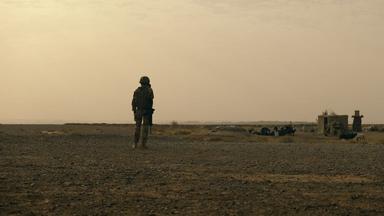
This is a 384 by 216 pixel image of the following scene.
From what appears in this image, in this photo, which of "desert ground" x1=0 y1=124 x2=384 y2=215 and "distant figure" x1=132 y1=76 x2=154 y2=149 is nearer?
"desert ground" x1=0 y1=124 x2=384 y2=215

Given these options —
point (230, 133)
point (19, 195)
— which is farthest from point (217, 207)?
point (230, 133)

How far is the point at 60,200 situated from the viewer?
23.4 feet

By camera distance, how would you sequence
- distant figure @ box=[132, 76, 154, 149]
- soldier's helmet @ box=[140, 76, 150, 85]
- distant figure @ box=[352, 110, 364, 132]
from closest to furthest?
distant figure @ box=[132, 76, 154, 149] < soldier's helmet @ box=[140, 76, 150, 85] < distant figure @ box=[352, 110, 364, 132]

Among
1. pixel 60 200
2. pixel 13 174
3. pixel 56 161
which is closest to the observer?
pixel 60 200

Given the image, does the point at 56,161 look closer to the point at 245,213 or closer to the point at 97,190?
the point at 97,190

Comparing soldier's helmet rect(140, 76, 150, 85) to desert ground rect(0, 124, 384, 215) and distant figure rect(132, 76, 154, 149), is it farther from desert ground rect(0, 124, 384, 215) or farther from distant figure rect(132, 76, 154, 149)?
desert ground rect(0, 124, 384, 215)

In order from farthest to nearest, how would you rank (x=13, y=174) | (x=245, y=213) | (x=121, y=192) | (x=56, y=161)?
(x=56, y=161) < (x=13, y=174) < (x=121, y=192) < (x=245, y=213)

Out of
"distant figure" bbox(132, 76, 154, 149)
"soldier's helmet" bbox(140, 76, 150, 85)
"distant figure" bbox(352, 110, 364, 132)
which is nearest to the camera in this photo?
"distant figure" bbox(132, 76, 154, 149)

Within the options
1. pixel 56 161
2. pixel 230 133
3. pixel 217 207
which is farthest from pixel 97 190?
pixel 230 133

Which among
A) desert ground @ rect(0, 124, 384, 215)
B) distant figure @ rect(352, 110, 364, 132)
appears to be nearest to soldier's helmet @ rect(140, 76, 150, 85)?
desert ground @ rect(0, 124, 384, 215)

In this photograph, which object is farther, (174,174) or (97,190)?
(174,174)

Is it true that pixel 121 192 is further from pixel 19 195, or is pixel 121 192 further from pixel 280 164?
pixel 280 164

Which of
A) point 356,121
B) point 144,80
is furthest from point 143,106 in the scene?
point 356,121

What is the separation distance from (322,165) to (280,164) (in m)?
→ 0.99
